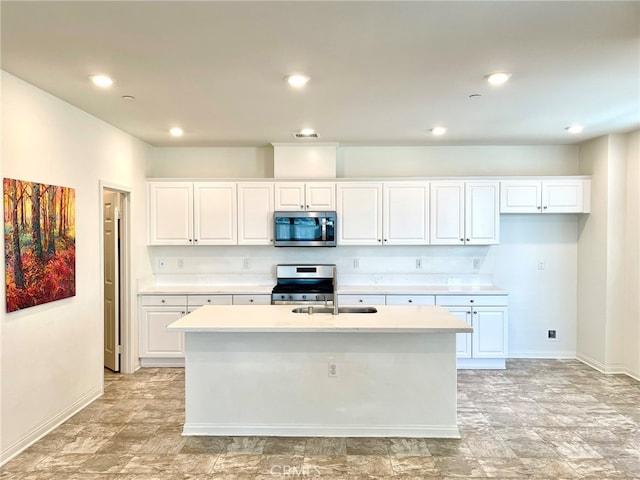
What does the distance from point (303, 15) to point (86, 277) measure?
2964mm

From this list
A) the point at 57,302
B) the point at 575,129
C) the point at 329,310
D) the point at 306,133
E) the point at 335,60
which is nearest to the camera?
the point at 335,60

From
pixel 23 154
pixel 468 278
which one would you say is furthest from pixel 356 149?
pixel 23 154

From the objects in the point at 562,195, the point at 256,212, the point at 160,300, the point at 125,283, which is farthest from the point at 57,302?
the point at 562,195

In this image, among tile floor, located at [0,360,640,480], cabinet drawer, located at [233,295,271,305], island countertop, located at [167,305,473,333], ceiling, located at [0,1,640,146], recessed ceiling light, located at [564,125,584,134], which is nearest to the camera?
ceiling, located at [0,1,640,146]

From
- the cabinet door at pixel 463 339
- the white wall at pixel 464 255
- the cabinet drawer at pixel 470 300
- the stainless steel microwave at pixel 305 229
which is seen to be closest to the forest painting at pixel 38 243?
the white wall at pixel 464 255

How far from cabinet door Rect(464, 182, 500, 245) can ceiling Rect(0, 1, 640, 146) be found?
0.90m

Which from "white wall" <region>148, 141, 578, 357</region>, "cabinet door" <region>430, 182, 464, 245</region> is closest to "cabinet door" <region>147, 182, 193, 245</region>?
"white wall" <region>148, 141, 578, 357</region>

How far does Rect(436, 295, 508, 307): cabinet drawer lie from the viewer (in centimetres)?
463

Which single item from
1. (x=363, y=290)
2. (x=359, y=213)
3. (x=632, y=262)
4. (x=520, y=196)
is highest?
(x=520, y=196)

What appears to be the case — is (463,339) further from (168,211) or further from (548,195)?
(168,211)

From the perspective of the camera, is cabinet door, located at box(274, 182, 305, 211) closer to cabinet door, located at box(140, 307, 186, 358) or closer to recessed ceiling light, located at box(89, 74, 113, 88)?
cabinet door, located at box(140, 307, 186, 358)

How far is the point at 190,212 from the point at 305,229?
140cm

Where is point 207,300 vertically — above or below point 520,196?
below

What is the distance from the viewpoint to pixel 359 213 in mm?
4879
